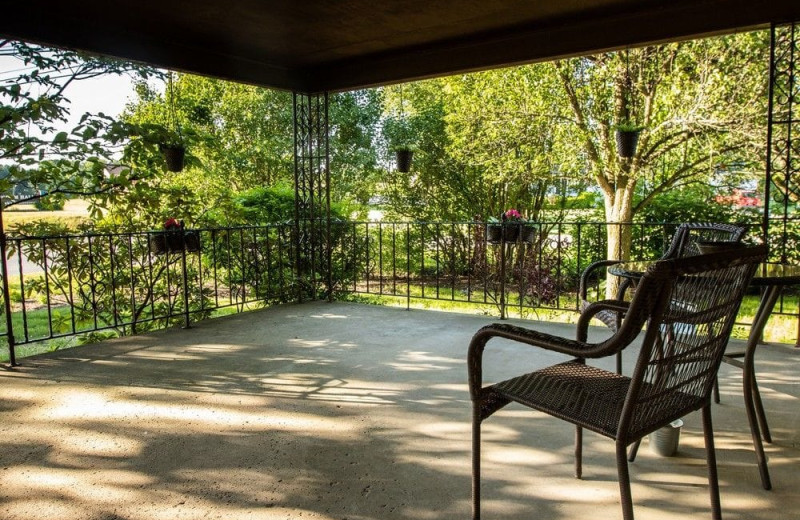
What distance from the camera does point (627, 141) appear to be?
16.4ft

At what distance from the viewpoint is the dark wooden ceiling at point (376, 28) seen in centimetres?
366

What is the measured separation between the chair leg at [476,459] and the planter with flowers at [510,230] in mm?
3314

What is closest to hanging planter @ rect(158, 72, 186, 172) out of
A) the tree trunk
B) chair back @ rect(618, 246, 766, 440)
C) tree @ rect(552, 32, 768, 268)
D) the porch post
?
the porch post

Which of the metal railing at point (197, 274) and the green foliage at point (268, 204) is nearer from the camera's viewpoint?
the metal railing at point (197, 274)

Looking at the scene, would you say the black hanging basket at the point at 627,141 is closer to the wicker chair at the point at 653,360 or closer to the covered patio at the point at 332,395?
the covered patio at the point at 332,395

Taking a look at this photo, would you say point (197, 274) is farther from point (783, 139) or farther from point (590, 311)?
point (783, 139)

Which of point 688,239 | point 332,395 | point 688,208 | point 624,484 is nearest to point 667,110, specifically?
point 688,208

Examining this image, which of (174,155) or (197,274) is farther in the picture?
(197,274)

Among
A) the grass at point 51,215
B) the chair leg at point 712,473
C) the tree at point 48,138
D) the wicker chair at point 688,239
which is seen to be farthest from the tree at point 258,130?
the chair leg at point 712,473

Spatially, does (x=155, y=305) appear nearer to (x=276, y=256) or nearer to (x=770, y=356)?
(x=276, y=256)

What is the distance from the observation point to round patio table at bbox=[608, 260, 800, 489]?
1.99 metres

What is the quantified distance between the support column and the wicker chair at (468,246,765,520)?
8.53 feet

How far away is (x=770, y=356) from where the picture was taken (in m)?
3.62

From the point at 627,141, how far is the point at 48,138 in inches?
209
